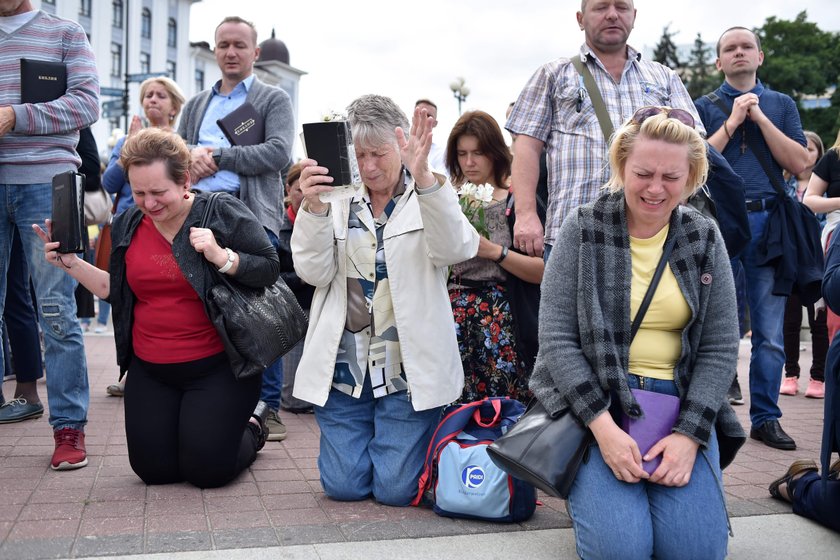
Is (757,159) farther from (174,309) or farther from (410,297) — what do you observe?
(174,309)

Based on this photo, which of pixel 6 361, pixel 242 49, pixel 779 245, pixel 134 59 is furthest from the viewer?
pixel 134 59

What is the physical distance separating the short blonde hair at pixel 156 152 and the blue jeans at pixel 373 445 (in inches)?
50.0

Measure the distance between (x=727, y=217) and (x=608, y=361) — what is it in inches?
72.7

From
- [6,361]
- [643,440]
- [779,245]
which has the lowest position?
[6,361]

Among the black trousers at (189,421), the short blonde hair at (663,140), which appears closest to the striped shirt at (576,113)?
the short blonde hair at (663,140)

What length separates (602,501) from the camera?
2992mm

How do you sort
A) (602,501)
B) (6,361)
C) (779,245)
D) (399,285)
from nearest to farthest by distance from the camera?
1. (602,501)
2. (399,285)
3. (779,245)
4. (6,361)

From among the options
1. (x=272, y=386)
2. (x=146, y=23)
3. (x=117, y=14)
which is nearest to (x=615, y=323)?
(x=272, y=386)

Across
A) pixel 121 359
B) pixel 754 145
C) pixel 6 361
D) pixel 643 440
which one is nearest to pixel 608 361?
pixel 643 440

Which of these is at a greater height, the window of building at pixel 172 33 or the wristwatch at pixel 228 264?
the window of building at pixel 172 33

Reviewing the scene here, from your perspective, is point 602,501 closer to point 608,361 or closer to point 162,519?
point 608,361

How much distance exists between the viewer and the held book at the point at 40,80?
4289mm

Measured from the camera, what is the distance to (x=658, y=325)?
10.5 feet

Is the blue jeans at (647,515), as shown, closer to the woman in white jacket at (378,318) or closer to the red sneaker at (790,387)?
the woman in white jacket at (378,318)
